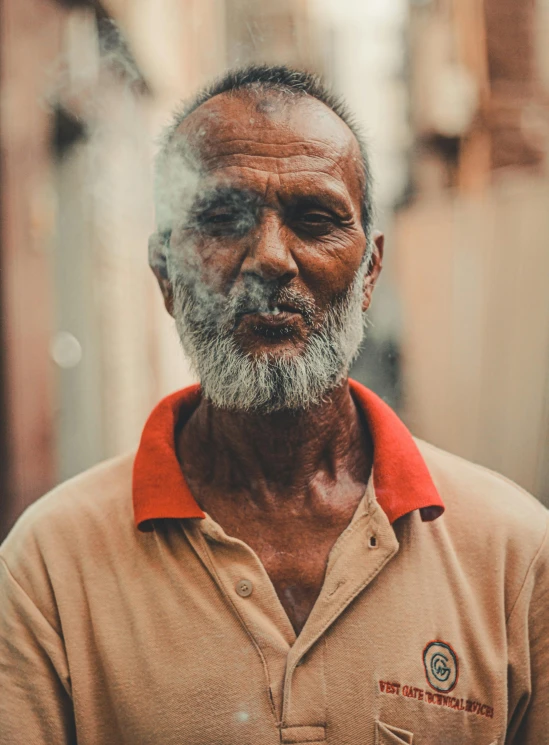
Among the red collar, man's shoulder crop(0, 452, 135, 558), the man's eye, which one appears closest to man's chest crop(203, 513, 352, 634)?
the red collar

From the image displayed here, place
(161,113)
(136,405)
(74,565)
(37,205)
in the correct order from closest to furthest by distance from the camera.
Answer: (74,565) → (161,113) → (37,205) → (136,405)

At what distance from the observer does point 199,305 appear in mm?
1592

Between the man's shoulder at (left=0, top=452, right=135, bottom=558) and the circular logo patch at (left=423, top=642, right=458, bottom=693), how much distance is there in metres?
0.77

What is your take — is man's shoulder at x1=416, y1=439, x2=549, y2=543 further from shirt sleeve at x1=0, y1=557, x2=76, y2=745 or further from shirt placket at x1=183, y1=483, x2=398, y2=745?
shirt sleeve at x1=0, y1=557, x2=76, y2=745

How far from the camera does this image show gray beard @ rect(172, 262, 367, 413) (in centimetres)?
151

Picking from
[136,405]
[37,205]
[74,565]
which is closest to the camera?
[74,565]

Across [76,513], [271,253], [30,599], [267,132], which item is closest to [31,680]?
[30,599]

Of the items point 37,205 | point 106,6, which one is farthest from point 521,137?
point 37,205

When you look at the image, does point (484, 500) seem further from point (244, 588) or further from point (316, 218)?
point (316, 218)

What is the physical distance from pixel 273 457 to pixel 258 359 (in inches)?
11.5

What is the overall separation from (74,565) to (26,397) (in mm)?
1136

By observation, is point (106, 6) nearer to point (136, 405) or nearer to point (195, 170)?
point (195, 170)

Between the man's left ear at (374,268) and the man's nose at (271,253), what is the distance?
32 cm

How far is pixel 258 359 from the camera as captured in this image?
1505mm
